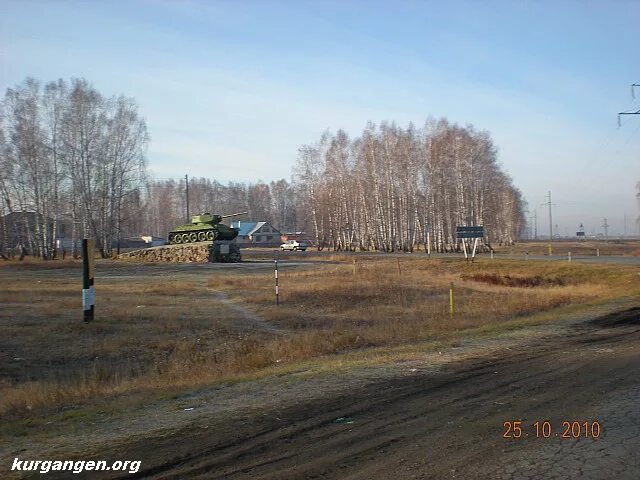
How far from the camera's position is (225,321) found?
1683 centimetres

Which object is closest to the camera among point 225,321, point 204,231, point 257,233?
point 225,321

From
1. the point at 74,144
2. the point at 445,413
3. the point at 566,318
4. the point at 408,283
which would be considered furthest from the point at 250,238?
the point at 445,413

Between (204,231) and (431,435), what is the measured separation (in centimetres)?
4947

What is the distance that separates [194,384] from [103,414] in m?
1.97

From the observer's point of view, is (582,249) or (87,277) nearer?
(87,277)

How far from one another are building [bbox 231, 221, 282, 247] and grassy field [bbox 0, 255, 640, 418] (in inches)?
3314

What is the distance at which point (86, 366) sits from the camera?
439 inches

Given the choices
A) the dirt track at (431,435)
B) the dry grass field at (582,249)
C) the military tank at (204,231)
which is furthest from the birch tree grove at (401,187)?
the dirt track at (431,435)

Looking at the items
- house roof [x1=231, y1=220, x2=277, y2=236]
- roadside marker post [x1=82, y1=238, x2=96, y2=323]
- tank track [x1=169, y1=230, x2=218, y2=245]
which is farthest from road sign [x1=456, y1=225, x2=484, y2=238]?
house roof [x1=231, y1=220, x2=277, y2=236]

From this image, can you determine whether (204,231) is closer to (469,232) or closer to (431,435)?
(469,232)

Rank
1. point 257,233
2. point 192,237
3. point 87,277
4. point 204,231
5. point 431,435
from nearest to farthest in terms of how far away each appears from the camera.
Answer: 1. point 431,435
2. point 87,277
3. point 204,231
4. point 192,237
5. point 257,233

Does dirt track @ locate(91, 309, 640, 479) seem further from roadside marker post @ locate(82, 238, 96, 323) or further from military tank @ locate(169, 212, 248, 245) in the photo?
military tank @ locate(169, 212, 248, 245)

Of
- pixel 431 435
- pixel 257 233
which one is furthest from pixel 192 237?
pixel 257 233

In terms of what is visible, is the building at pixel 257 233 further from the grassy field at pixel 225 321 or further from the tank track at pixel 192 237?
the grassy field at pixel 225 321
